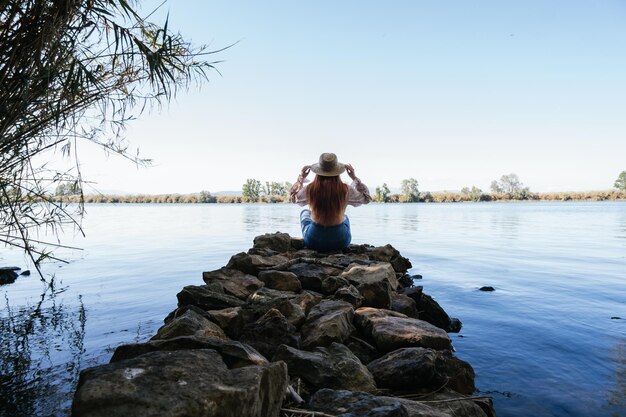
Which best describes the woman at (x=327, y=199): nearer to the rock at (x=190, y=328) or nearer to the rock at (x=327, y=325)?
the rock at (x=327, y=325)

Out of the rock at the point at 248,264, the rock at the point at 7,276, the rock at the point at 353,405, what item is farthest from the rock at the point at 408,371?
the rock at the point at 7,276

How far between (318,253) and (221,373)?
20.2ft

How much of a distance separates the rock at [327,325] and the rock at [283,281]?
1.18m

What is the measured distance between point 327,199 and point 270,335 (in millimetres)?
4271

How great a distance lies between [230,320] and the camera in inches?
160

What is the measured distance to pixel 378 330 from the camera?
4.02 meters

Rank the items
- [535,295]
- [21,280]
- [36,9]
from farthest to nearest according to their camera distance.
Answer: [21,280], [535,295], [36,9]

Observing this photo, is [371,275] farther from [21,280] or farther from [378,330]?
[21,280]

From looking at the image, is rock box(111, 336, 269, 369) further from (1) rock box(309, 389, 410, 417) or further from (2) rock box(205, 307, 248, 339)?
(2) rock box(205, 307, 248, 339)

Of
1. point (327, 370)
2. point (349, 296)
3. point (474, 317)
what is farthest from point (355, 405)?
point (474, 317)

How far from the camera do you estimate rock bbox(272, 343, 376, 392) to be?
9.95 feet

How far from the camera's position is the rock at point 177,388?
1889 millimetres

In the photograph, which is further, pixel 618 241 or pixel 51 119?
pixel 618 241

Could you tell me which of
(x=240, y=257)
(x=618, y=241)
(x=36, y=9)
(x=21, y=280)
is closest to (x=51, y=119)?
(x=36, y=9)
